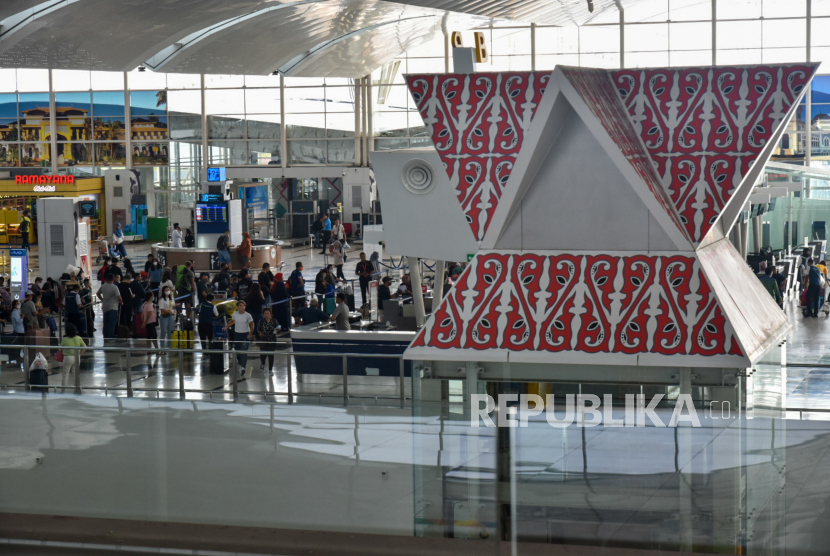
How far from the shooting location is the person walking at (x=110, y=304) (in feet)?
62.7

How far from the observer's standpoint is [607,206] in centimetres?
720

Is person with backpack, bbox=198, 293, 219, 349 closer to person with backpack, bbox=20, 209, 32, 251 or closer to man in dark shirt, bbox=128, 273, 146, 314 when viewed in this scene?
man in dark shirt, bbox=128, 273, 146, 314

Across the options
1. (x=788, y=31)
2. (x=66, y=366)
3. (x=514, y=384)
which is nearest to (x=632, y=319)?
(x=514, y=384)

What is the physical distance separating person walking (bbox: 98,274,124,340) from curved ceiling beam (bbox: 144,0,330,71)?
48.7ft

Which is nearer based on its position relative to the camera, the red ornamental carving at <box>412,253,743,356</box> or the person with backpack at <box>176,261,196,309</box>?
the red ornamental carving at <box>412,253,743,356</box>

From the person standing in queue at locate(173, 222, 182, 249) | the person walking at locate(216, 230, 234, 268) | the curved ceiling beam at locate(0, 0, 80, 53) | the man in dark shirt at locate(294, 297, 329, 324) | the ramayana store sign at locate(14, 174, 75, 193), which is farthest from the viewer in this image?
the ramayana store sign at locate(14, 174, 75, 193)

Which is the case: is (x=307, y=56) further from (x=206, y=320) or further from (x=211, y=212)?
(x=206, y=320)

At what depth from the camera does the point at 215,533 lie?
Result: 19.9ft

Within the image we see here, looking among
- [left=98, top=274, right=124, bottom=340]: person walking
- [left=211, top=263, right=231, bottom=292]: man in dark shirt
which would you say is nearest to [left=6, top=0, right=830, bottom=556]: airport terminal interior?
[left=98, top=274, right=124, bottom=340]: person walking

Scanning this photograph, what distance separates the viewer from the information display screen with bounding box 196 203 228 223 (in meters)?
34.9

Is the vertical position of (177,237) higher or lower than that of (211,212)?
lower

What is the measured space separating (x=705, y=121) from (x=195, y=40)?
29018 mm

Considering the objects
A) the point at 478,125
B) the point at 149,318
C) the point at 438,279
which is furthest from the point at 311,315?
the point at 478,125

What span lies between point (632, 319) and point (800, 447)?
1.82 m
